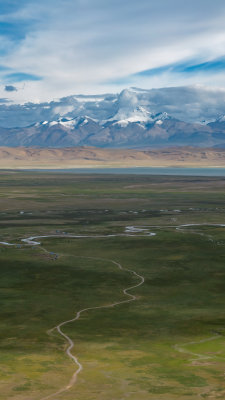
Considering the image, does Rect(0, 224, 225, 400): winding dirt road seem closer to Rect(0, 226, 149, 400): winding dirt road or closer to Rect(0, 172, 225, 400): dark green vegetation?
Rect(0, 226, 149, 400): winding dirt road

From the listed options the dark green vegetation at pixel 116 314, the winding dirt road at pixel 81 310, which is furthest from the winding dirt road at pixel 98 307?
the dark green vegetation at pixel 116 314

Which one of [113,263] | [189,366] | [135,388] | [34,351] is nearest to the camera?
[135,388]

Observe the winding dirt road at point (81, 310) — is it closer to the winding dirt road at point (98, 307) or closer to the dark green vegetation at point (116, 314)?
the winding dirt road at point (98, 307)

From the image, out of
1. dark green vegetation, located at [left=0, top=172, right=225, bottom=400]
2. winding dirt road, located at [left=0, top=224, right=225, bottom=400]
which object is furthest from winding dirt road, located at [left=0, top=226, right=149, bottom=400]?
dark green vegetation, located at [left=0, top=172, right=225, bottom=400]

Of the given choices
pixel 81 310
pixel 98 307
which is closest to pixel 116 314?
pixel 98 307

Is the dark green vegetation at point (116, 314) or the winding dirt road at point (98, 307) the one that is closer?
the dark green vegetation at point (116, 314)

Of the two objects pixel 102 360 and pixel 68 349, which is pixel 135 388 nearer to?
pixel 102 360

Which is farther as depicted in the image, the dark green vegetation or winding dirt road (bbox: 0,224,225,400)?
winding dirt road (bbox: 0,224,225,400)

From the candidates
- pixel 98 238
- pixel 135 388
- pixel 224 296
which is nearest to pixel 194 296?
pixel 224 296
